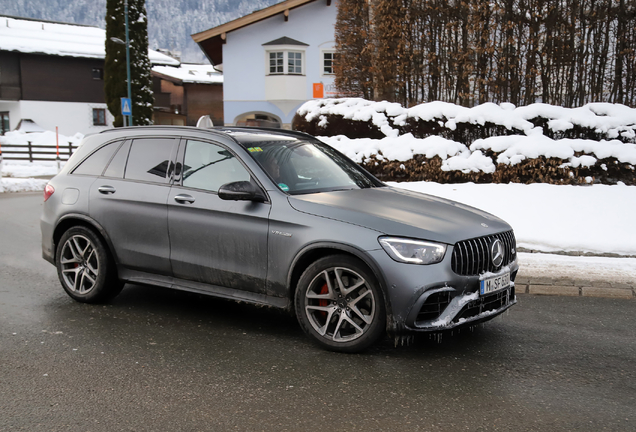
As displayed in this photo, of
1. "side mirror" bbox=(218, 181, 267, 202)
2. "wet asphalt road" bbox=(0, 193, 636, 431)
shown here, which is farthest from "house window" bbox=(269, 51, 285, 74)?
"side mirror" bbox=(218, 181, 267, 202)

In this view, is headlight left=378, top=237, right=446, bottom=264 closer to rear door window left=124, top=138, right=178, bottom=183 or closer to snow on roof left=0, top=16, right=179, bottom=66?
rear door window left=124, top=138, right=178, bottom=183

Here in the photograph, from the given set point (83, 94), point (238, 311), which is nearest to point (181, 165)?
point (238, 311)

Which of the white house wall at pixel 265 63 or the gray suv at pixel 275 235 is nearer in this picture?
the gray suv at pixel 275 235

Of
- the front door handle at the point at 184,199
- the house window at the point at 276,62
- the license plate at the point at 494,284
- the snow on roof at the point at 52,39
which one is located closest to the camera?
the license plate at the point at 494,284

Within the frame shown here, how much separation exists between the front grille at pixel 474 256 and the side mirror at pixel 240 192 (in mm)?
1572

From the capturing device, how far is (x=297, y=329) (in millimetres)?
5305

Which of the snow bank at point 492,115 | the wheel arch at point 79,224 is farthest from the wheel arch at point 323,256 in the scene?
the snow bank at point 492,115

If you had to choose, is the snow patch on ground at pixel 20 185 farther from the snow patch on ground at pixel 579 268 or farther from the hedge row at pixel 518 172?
the snow patch on ground at pixel 579 268

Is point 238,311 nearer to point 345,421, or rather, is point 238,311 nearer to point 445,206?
point 445,206

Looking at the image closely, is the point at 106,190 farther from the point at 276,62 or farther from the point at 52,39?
the point at 52,39

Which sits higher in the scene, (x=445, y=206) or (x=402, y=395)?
(x=445, y=206)

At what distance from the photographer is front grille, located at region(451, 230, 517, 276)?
441 cm

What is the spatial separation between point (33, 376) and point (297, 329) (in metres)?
2.06

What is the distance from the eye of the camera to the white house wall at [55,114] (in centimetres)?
4812
